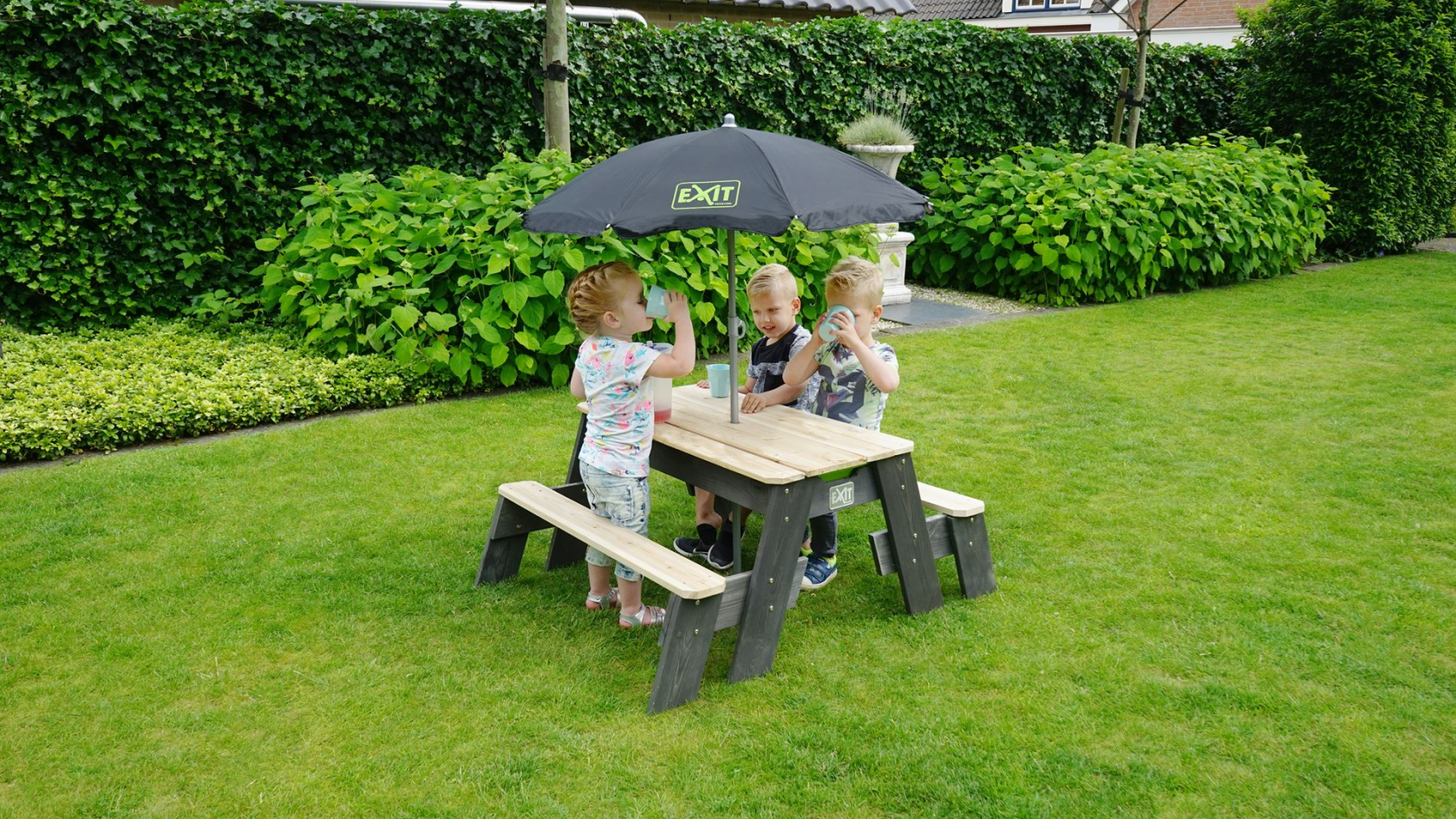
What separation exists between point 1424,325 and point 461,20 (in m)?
8.21

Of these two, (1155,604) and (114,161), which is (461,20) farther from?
(1155,604)

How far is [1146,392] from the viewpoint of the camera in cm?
669

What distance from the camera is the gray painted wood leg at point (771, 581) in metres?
3.32

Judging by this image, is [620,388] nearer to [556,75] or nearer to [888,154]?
[556,75]

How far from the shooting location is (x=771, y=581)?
3342 mm

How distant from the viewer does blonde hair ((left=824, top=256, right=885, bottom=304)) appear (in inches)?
149

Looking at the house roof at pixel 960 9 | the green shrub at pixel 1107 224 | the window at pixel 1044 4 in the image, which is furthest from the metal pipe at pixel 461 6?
the window at pixel 1044 4

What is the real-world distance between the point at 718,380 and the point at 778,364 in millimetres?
252

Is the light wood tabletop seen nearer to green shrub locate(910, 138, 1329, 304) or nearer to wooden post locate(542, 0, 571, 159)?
wooden post locate(542, 0, 571, 159)

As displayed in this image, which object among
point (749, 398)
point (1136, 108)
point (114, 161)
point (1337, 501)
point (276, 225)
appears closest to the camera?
point (749, 398)

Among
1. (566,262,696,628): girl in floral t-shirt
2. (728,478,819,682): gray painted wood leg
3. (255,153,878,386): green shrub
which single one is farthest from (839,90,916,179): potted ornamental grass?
(728,478,819,682): gray painted wood leg

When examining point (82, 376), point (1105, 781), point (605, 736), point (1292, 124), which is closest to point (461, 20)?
point (82, 376)

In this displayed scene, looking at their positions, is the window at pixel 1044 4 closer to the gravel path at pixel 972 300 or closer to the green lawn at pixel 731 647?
the gravel path at pixel 972 300

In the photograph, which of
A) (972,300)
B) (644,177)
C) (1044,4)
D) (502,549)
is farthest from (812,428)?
(1044,4)
